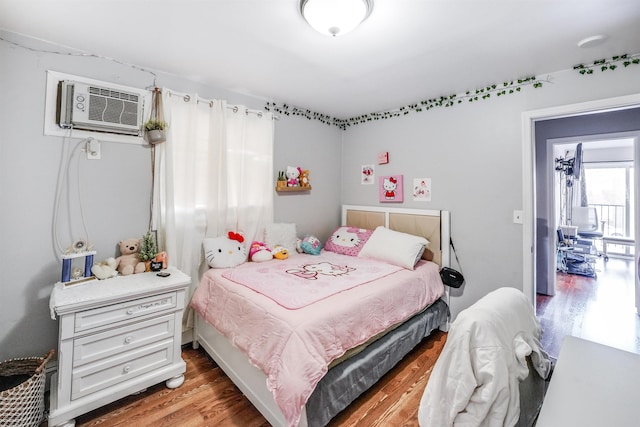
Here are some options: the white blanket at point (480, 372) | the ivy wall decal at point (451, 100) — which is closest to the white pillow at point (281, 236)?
the ivy wall decal at point (451, 100)

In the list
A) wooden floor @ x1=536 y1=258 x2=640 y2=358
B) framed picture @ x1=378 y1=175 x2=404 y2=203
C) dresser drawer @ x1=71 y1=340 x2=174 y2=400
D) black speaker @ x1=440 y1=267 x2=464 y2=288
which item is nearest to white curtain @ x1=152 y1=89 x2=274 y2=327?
dresser drawer @ x1=71 y1=340 x2=174 y2=400

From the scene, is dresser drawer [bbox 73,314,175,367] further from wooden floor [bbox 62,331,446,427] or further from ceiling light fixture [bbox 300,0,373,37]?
ceiling light fixture [bbox 300,0,373,37]

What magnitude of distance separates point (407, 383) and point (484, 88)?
2.62 m

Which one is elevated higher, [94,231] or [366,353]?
[94,231]

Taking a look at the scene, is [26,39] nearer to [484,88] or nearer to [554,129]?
[484,88]

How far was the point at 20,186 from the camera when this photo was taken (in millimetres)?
1854

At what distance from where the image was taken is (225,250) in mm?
2545

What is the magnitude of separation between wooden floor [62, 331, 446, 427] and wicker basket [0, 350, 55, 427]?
9.5 inches

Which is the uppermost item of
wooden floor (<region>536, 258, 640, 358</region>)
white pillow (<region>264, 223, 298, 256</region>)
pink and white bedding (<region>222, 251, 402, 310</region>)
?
white pillow (<region>264, 223, 298, 256</region>)

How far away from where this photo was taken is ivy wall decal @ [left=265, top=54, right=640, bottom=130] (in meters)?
2.07

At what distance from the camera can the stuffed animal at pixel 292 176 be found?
3258 millimetres

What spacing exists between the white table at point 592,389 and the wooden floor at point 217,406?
102 cm

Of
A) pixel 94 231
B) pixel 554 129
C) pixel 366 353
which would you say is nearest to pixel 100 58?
pixel 94 231

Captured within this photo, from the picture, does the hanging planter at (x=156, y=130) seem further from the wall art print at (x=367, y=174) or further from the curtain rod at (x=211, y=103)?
the wall art print at (x=367, y=174)
